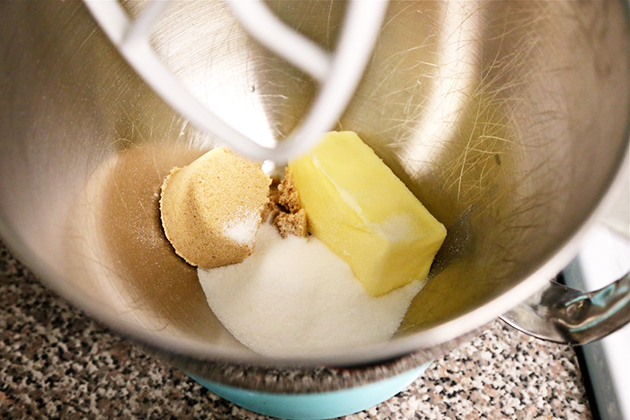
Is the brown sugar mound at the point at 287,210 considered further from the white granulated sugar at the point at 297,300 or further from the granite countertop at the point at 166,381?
the granite countertop at the point at 166,381

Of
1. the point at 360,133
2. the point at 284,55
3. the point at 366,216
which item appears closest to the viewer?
the point at 284,55

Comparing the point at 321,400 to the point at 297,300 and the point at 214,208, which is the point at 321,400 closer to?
the point at 297,300

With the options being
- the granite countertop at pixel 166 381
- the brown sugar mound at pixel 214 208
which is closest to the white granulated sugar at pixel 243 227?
the brown sugar mound at pixel 214 208

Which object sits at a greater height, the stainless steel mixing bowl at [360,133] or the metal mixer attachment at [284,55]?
the metal mixer attachment at [284,55]

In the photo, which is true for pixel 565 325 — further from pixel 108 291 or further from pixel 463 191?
pixel 108 291

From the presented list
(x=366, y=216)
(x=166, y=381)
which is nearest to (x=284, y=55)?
(x=366, y=216)

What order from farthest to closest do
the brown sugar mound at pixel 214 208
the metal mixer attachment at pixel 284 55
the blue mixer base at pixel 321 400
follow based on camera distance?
the brown sugar mound at pixel 214 208, the blue mixer base at pixel 321 400, the metal mixer attachment at pixel 284 55

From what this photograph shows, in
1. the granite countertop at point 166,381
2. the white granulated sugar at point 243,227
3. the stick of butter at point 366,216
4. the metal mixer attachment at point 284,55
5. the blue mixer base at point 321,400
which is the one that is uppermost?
the metal mixer attachment at point 284,55
